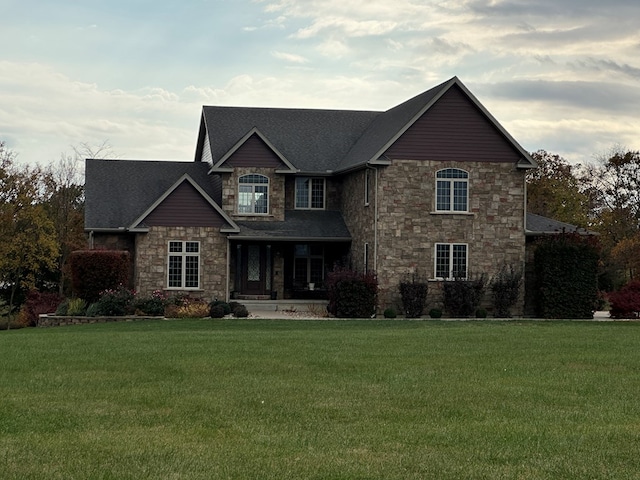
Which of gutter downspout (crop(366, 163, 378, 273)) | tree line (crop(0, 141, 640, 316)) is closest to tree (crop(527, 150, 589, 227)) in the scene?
tree line (crop(0, 141, 640, 316))

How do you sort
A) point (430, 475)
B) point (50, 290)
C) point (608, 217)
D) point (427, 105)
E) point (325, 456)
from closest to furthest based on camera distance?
point (430, 475) < point (325, 456) < point (427, 105) < point (50, 290) < point (608, 217)

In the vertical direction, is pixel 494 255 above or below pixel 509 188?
below

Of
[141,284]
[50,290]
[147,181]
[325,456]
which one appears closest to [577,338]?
[325,456]

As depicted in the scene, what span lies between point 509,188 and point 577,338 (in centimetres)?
1390

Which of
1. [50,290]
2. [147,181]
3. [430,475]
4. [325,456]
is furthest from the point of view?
[50,290]

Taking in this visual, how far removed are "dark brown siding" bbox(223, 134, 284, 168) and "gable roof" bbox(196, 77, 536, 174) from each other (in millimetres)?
318

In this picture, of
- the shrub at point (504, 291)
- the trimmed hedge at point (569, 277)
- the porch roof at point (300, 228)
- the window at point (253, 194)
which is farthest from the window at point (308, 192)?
the trimmed hedge at point (569, 277)

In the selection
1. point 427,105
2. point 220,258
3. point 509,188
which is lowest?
point 220,258

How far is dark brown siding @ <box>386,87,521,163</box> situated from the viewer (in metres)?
37.1

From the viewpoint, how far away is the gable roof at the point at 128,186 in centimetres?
3969

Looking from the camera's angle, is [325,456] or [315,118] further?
[315,118]

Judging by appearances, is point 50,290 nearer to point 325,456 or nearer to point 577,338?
point 577,338

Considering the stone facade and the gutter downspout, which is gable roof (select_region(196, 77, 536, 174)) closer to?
the gutter downspout

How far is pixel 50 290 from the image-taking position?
176 feet
